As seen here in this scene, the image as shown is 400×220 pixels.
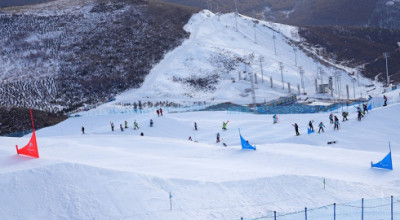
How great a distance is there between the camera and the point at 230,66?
7525 centimetres

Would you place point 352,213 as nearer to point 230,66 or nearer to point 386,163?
point 386,163

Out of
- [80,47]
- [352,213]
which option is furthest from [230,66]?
[352,213]

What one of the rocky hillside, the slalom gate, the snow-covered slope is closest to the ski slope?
the slalom gate

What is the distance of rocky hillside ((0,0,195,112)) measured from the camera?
2623 inches

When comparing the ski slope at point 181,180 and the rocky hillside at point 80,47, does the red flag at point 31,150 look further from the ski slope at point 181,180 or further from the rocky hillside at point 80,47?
the rocky hillside at point 80,47

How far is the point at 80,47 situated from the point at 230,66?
31.2 metres

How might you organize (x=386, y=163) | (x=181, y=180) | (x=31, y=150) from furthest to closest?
(x=386, y=163), (x=31, y=150), (x=181, y=180)

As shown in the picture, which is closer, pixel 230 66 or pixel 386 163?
pixel 386 163

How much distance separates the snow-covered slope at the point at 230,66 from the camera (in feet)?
211

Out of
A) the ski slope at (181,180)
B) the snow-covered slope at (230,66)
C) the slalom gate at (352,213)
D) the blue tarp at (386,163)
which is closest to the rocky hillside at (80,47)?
the snow-covered slope at (230,66)

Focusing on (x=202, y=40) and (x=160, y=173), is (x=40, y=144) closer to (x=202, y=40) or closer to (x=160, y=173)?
(x=160, y=173)

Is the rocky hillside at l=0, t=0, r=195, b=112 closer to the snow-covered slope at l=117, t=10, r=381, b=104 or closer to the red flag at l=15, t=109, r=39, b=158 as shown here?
the snow-covered slope at l=117, t=10, r=381, b=104

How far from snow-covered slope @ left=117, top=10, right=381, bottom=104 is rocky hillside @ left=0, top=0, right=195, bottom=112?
14.5 ft

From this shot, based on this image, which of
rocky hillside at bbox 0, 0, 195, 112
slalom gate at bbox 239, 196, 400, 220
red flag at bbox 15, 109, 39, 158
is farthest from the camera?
rocky hillside at bbox 0, 0, 195, 112
